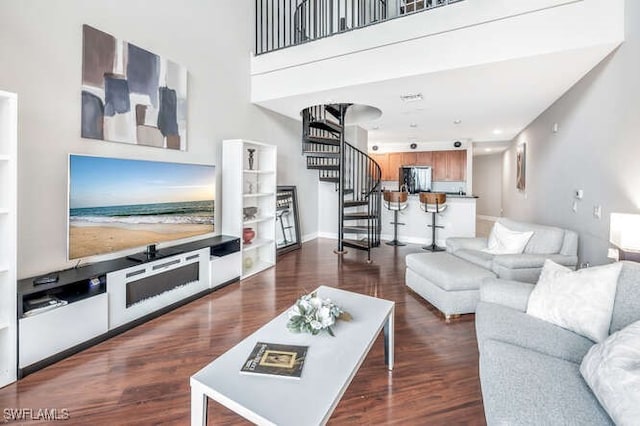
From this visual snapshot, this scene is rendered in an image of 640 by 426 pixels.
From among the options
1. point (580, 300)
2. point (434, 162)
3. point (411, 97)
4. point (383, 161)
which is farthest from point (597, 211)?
point (383, 161)

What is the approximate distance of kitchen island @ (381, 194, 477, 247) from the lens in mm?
5695

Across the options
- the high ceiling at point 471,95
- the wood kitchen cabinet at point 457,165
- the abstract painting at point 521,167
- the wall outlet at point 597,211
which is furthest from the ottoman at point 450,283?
the wood kitchen cabinet at point 457,165

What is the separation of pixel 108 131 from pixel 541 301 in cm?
371

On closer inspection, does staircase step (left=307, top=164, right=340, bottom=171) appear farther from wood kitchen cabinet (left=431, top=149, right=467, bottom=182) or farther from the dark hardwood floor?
wood kitchen cabinet (left=431, top=149, right=467, bottom=182)

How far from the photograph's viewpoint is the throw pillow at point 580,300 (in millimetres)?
1589

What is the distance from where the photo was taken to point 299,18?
5.45 meters

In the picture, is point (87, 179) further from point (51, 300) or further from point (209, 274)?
point (209, 274)

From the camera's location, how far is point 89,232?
99.6 inches

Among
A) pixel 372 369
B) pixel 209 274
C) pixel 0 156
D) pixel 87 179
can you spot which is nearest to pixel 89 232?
pixel 87 179

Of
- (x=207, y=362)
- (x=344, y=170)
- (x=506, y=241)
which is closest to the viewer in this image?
(x=207, y=362)

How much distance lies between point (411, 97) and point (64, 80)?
3.72 metres

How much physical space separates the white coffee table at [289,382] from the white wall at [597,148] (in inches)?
104

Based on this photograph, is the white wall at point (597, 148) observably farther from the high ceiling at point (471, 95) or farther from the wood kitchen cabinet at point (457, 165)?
the wood kitchen cabinet at point (457, 165)

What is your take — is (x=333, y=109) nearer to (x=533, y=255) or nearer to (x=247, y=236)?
(x=247, y=236)
